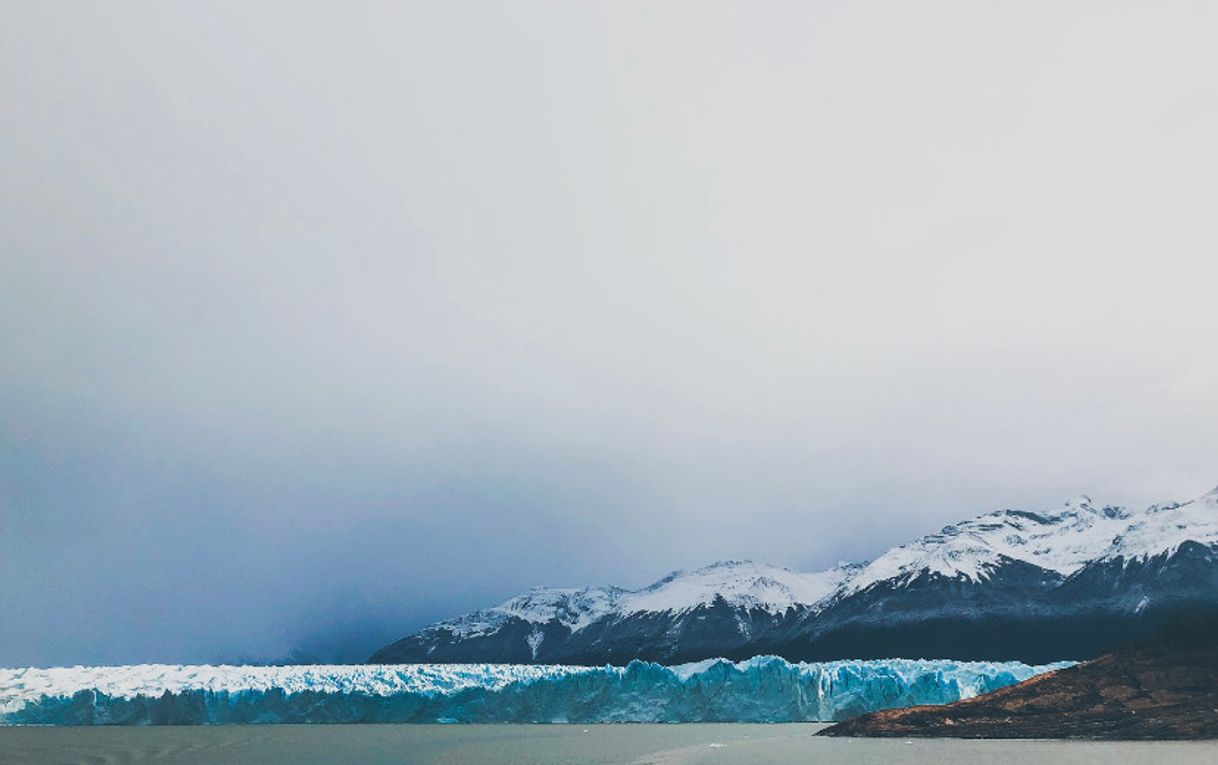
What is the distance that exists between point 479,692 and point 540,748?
79.1 feet

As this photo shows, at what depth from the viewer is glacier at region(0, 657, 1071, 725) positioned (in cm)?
7462

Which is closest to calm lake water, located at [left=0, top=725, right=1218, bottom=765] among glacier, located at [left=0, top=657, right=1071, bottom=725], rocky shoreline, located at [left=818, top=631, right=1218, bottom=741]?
glacier, located at [left=0, top=657, right=1071, bottom=725]

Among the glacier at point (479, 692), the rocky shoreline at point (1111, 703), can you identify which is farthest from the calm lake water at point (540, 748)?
the rocky shoreline at point (1111, 703)

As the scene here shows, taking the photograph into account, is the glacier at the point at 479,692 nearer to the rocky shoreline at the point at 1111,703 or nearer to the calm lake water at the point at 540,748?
the calm lake water at the point at 540,748

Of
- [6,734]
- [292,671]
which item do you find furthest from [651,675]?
[6,734]

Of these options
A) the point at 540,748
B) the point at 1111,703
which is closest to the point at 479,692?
the point at 540,748

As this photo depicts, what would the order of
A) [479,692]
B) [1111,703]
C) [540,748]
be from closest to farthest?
1. [540,748]
2. [1111,703]
3. [479,692]

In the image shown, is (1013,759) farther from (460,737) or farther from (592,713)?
(592,713)

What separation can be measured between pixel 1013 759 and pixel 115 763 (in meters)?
41.4

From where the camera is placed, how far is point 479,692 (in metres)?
80.3

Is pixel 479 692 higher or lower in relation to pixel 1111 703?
higher

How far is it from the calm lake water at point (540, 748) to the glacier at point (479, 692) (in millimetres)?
2042

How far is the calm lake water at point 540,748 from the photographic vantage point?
47.8 meters

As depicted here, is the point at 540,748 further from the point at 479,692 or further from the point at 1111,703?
the point at 1111,703
